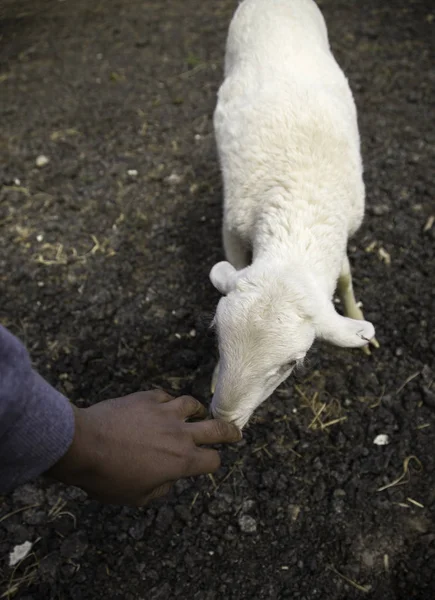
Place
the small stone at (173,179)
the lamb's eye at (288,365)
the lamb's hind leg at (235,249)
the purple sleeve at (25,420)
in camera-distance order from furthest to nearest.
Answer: the small stone at (173,179) < the lamb's hind leg at (235,249) < the lamb's eye at (288,365) < the purple sleeve at (25,420)

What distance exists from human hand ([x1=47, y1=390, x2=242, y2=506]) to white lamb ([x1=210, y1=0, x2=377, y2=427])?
1.89ft

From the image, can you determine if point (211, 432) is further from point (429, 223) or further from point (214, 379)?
point (429, 223)

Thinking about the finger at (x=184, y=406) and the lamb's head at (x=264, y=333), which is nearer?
the finger at (x=184, y=406)

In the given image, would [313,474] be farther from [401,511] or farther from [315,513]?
[401,511]

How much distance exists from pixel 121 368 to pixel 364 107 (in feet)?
10.4

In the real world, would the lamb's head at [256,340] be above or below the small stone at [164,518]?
above

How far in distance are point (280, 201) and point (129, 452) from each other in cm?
161

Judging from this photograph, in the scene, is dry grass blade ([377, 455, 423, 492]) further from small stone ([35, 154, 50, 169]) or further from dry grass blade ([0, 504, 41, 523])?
small stone ([35, 154, 50, 169])

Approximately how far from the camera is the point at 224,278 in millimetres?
2484

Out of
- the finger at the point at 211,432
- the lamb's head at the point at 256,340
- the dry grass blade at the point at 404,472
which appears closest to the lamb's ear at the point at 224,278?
the lamb's head at the point at 256,340

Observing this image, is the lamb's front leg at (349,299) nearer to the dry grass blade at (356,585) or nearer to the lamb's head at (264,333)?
the lamb's head at (264,333)

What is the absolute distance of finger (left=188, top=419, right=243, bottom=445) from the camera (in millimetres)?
1668

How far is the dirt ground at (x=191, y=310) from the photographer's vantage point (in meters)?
2.51

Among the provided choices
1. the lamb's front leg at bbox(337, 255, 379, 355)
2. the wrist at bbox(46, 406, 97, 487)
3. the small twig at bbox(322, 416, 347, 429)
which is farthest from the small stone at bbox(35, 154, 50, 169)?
the wrist at bbox(46, 406, 97, 487)
